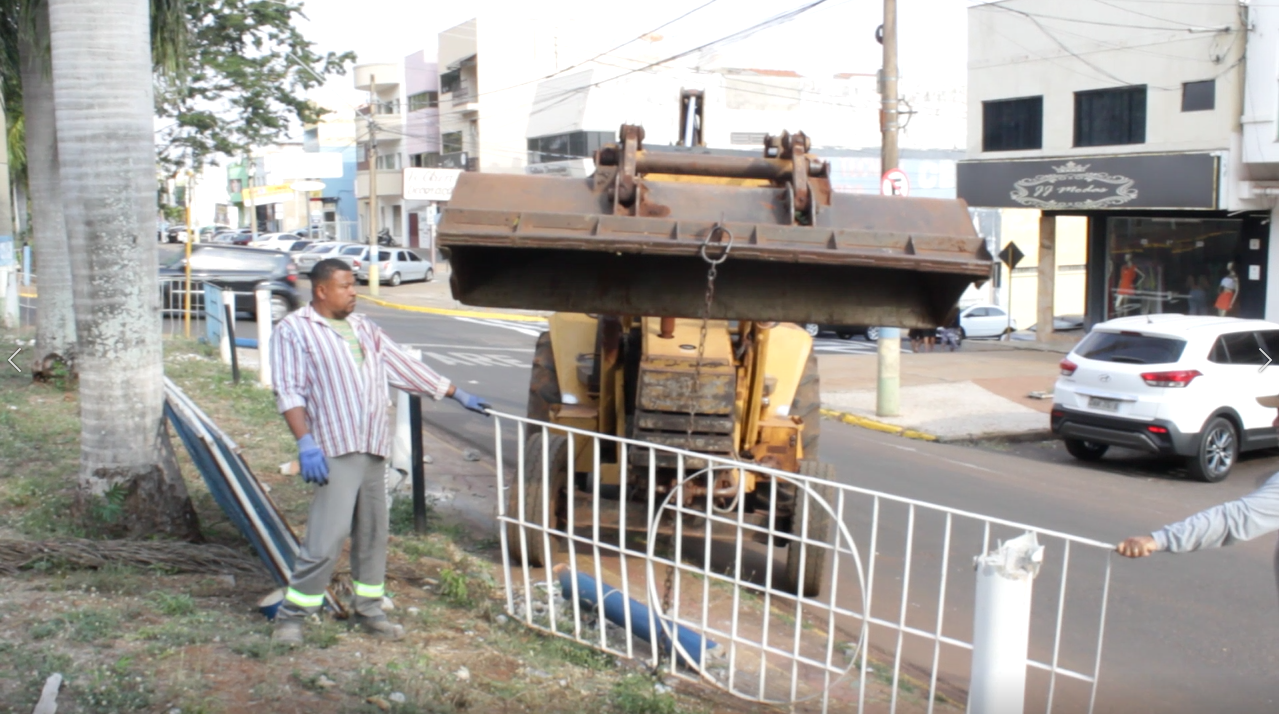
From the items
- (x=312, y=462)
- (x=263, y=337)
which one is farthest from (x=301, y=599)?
(x=263, y=337)

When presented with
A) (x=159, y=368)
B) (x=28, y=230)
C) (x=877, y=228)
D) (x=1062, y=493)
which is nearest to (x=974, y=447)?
(x=1062, y=493)

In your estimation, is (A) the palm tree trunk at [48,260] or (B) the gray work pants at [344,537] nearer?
(B) the gray work pants at [344,537]

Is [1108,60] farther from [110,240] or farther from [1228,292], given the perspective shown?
[110,240]

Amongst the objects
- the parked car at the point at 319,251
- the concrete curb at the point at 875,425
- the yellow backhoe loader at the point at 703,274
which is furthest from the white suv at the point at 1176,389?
the parked car at the point at 319,251

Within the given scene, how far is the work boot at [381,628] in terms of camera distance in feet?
16.2

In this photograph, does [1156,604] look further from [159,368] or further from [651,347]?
[159,368]

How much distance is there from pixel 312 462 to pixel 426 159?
190ft

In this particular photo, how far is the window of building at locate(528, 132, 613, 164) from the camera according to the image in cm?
4509

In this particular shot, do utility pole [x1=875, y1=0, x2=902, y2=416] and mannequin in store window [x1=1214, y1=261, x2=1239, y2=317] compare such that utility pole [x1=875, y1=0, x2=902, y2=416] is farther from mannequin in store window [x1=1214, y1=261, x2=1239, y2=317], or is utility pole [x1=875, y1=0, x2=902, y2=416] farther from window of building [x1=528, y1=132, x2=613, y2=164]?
window of building [x1=528, y1=132, x2=613, y2=164]

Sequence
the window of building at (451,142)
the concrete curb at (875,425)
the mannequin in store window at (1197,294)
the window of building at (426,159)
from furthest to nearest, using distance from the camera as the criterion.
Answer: the window of building at (426,159)
the window of building at (451,142)
the mannequin in store window at (1197,294)
the concrete curb at (875,425)

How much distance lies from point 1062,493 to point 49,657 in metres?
8.94

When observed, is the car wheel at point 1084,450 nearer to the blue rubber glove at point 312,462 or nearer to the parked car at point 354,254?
the blue rubber glove at point 312,462

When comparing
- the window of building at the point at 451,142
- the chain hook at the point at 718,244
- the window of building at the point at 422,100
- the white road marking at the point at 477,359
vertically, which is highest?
the window of building at the point at 422,100

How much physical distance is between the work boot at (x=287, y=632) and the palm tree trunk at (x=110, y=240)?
1.57 m
